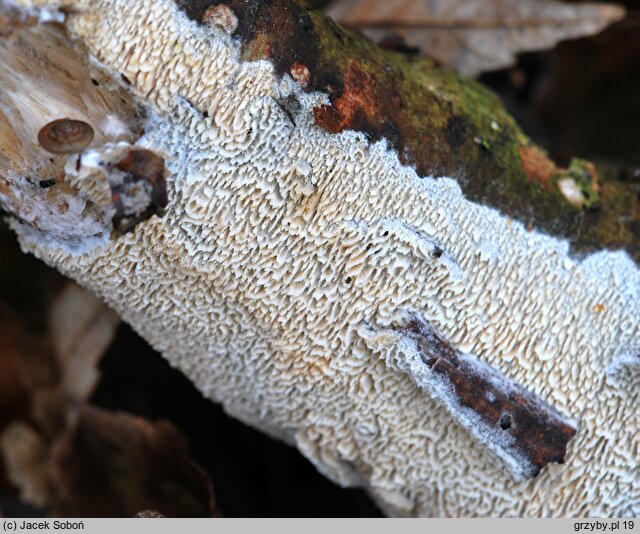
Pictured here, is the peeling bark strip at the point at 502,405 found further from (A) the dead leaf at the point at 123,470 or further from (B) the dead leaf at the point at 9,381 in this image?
(B) the dead leaf at the point at 9,381

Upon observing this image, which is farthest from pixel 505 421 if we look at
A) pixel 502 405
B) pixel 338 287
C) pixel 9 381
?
pixel 9 381

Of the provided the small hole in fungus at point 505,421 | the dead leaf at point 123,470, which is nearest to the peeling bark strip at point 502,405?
the small hole in fungus at point 505,421

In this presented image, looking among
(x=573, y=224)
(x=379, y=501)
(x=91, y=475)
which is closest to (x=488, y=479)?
(x=379, y=501)

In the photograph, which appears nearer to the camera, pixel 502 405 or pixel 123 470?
pixel 502 405

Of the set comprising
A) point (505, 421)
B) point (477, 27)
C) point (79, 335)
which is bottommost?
point (79, 335)

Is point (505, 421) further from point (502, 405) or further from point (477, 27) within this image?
point (477, 27)

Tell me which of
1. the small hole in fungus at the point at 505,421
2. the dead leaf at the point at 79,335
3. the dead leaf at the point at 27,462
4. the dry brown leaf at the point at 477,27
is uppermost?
the dry brown leaf at the point at 477,27
